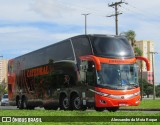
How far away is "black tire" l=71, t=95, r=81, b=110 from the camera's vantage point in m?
23.0

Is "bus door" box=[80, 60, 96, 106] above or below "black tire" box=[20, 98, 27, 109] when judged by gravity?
above

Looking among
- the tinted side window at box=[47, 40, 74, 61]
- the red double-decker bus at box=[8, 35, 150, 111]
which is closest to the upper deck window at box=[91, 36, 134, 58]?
the red double-decker bus at box=[8, 35, 150, 111]

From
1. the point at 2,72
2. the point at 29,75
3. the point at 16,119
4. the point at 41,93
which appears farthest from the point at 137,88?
the point at 2,72

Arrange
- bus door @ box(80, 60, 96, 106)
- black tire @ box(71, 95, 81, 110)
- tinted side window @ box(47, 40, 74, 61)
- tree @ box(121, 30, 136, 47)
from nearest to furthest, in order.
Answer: bus door @ box(80, 60, 96, 106), black tire @ box(71, 95, 81, 110), tinted side window @ box(47, 40, 74, 61), tree @ box(121, 30, 136, 47)

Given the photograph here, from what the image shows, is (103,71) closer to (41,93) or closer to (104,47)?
(104,47)

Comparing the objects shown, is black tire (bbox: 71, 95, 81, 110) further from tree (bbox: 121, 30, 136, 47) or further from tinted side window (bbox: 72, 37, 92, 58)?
tree (bbox: 121, 30, 136, 47)

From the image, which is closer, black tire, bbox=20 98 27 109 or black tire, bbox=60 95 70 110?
black tire, bbox=60 95 70 110

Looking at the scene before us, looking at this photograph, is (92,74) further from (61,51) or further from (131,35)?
(131,35)

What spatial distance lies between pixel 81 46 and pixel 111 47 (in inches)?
68.2

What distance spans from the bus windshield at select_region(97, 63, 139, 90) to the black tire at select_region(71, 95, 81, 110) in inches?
76.9

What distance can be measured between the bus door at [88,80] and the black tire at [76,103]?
1.82 feet

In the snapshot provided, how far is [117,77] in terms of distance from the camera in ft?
72.4

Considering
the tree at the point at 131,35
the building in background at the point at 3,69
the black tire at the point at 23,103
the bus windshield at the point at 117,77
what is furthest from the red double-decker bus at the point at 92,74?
the building in background at the point at 3,69

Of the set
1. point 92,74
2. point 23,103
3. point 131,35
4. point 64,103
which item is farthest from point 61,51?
point 131,35
